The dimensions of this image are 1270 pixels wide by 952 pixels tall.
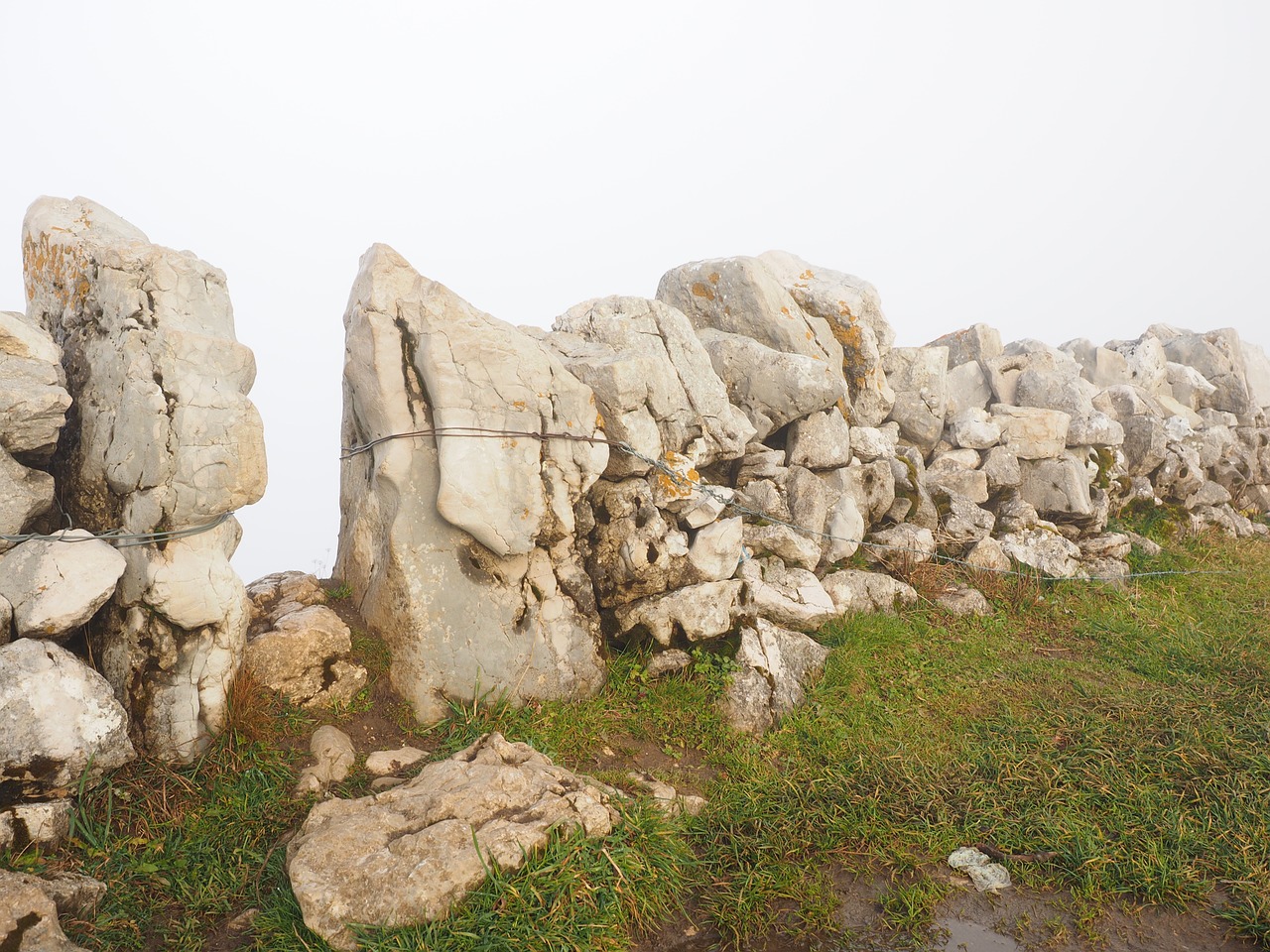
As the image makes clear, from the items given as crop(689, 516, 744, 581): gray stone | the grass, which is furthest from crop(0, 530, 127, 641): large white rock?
crop(689, 516, 744, 581): gray stone

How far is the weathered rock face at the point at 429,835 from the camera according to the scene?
4.35 m

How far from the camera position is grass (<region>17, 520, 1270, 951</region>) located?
4.72 meters

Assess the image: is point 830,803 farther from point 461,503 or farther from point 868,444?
point 868,444

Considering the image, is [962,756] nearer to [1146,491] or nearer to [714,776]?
[714,776]

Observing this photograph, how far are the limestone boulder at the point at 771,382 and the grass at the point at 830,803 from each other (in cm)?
261

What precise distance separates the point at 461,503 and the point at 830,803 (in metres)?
3.71

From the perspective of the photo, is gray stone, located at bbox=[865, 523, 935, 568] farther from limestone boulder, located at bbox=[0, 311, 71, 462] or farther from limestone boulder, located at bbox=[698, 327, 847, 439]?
limestone boulder, located at bbox=[0, 311, 71, 462]

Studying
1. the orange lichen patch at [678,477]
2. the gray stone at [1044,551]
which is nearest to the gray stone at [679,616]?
the orange lichen patch at [678,477]

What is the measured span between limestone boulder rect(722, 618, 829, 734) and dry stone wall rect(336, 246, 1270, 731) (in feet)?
0.08

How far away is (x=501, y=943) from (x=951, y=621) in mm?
6786

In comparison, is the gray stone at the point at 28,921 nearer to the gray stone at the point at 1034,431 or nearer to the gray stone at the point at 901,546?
the gray stone at the point at 901,546

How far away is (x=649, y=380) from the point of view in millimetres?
8172

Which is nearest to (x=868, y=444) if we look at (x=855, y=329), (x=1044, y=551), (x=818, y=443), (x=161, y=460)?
(x=818, y=443)

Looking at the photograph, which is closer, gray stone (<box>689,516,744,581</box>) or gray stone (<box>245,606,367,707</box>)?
gray stone (<box>245,606,367,707</box>)
